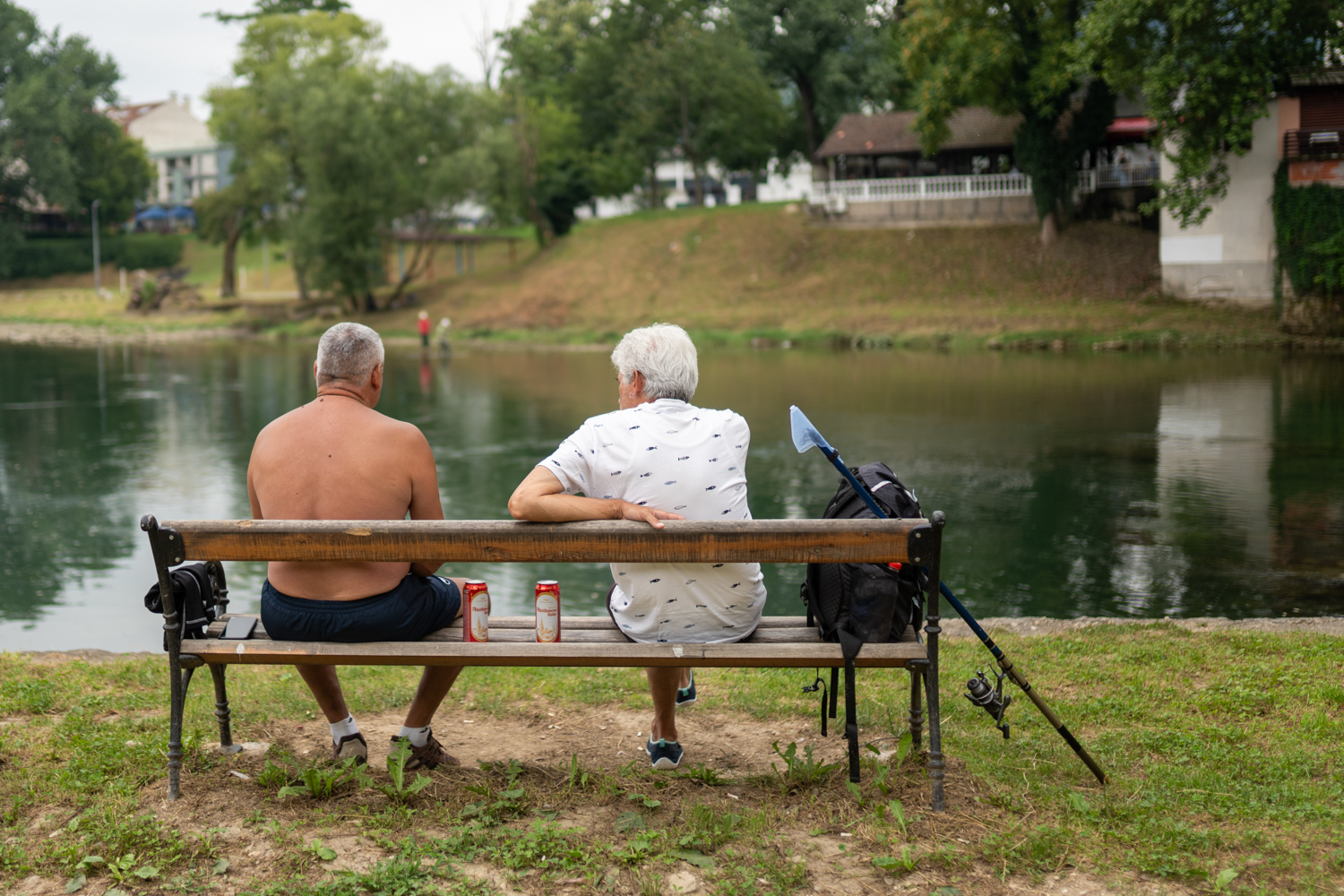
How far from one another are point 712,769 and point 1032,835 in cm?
114

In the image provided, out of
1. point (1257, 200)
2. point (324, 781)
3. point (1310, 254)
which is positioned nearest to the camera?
point (324, 781)

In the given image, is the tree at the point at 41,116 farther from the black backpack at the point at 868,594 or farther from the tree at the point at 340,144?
the black backpack at the point at 868,594

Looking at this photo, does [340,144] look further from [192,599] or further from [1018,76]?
[192,599]

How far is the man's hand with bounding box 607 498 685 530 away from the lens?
369cm

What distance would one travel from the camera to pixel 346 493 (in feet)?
13.0

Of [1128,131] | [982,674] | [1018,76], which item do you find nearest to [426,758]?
[982,674]

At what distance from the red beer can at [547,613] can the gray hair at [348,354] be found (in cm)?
98

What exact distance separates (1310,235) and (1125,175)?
36.8ft

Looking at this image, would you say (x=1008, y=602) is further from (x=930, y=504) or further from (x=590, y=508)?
(x=590, y=508)

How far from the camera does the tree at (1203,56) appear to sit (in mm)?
24938

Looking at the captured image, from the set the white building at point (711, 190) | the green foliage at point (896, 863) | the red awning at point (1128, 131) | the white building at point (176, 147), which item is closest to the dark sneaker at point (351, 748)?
the green foliage at point (896, 863)

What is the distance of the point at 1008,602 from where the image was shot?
338 inches

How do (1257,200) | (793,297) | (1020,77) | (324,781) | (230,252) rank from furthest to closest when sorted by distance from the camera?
1. (230,252)
2. (793,297)
3. (1020,77)
4. (1257,200)
5. (324,781)

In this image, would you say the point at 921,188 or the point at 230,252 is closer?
the point at 921,188
